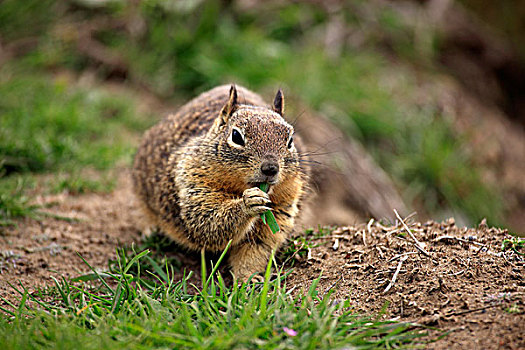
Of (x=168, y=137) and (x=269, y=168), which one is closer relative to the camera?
(x=269, y=168)

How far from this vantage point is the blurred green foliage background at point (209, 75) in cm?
809

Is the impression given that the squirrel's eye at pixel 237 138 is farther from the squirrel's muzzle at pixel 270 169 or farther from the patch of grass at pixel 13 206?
the patch of grass at pixel 13 206

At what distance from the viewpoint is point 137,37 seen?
29.8 ft

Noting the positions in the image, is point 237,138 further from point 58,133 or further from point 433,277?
point 58,133

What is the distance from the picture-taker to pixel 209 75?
27.4 feet

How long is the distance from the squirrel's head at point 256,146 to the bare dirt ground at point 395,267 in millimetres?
756

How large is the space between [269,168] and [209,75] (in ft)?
16.8

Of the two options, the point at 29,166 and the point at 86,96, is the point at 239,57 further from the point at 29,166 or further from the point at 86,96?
the point at 29,166

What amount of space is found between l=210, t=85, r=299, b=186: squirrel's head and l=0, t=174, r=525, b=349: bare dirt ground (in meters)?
0.76

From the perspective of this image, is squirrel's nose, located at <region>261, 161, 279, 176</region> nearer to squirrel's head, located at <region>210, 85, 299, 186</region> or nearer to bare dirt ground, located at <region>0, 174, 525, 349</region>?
squirrel's head, located at <region>210, 85, 299, 186</region>

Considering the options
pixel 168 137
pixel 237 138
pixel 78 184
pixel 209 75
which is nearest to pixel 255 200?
pixel 237 138

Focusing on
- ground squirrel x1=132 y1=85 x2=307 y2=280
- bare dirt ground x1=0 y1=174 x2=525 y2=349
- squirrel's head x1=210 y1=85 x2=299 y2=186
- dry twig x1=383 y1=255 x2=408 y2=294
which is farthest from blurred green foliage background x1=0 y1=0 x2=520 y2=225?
dry twig x1=383 y1=255 x2=408 y2=294

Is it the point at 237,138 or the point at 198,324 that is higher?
the point at 237,138

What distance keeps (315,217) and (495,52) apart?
7.50 metres
